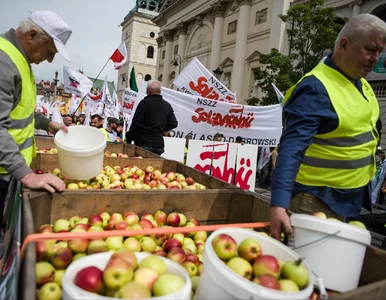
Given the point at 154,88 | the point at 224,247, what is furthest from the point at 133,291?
the point at 154,88

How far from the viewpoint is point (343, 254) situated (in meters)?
1.54

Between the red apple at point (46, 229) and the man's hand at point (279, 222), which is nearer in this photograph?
the man's hand at point (279, 222)

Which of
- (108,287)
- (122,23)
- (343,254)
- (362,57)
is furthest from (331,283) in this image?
(122,23)

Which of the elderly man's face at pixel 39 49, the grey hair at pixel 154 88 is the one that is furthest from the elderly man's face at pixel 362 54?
the grey hair at pixel 154 88

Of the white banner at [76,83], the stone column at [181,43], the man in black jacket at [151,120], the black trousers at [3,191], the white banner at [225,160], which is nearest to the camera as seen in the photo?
the black trousers at [3,191]

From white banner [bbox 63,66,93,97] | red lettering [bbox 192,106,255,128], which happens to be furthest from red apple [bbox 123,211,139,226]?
white banner [bbox 63,66,93,97]

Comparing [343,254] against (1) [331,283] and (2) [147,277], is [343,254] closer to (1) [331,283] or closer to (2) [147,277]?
(1) [331,283]

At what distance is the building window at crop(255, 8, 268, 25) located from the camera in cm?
2652

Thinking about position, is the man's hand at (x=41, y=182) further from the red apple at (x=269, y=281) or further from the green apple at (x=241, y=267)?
the red apple at (x=269, y=281)

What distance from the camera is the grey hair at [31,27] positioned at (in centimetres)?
231

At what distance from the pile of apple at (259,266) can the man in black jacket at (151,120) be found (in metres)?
4.16

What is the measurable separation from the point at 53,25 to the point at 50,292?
1755 millimetres

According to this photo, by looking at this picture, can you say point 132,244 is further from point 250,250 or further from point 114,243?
point 250,250

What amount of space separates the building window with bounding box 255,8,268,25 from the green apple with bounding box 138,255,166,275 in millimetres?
27793
